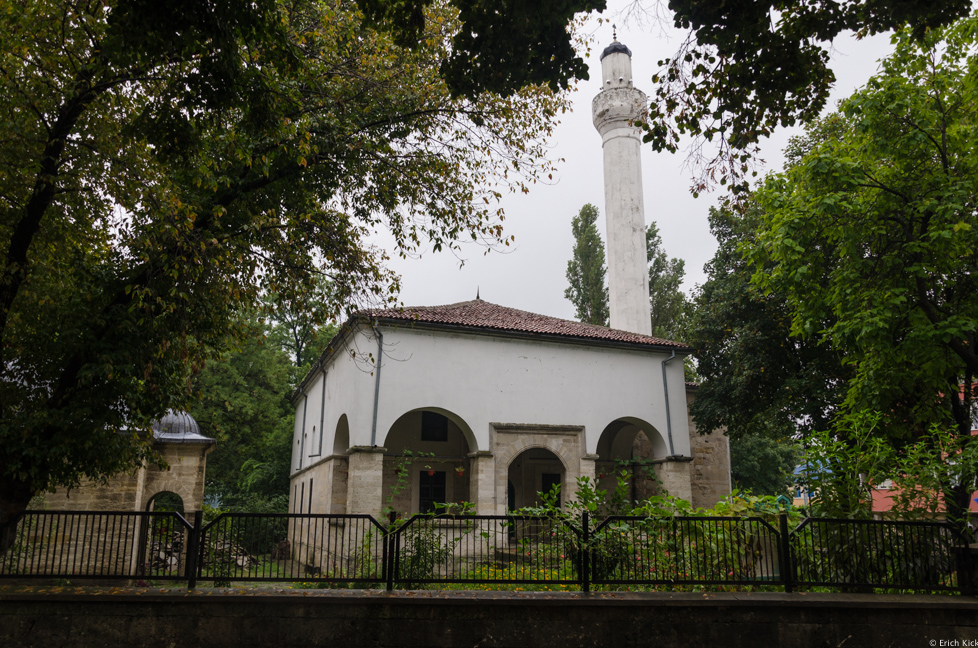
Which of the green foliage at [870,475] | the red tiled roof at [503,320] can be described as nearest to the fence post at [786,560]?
the green foliage at [870,475]

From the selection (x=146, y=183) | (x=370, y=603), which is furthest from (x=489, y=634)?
(x=146, y=183)

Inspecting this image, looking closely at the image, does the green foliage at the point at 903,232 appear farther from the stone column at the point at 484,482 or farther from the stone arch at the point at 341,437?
the stone arch at the point at 341,437

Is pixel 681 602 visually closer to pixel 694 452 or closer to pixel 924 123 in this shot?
pixel 924 123

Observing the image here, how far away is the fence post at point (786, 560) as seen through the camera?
6.44 m

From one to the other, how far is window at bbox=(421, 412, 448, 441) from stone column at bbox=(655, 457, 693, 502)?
6371mm

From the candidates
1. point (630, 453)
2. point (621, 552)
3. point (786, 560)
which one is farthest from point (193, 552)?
point (630, 453)

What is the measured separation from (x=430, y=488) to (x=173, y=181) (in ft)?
42.3

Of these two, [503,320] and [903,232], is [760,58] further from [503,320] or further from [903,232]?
[503,320]

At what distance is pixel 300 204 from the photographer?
28.9 feet

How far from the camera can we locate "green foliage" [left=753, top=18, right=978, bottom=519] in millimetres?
9719

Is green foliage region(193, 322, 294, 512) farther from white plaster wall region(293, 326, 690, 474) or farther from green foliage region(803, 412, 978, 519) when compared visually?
green foliage region(803, 412, 978, 519)

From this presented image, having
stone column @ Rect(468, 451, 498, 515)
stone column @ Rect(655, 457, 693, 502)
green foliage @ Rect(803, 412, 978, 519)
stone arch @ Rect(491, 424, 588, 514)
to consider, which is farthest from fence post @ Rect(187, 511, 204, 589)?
stone column @ Rect(655, 457, 693, 502)

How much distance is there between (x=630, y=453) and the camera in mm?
20125

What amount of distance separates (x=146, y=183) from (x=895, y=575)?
8.61 meters
